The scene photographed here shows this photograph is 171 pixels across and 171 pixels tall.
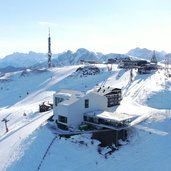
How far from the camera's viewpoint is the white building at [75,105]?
1845 inches

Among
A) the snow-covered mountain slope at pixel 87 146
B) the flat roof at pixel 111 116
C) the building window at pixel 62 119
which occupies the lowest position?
the snow-covered mountain slope at pixel 87 146

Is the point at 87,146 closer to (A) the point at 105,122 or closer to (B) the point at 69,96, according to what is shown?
(A) the point at 105,122


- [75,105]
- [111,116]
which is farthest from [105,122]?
[75,105]

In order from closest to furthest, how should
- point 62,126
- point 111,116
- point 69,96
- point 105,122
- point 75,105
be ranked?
1. point 105,122
2. point 111,116
3. point 75,105
4. point 62,126
5. point 69,96

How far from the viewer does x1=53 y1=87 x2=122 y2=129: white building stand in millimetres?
46875

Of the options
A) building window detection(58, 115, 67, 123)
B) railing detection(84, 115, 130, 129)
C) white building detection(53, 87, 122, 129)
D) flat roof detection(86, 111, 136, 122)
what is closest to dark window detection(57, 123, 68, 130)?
white building detection(53, 87, 122, 129)

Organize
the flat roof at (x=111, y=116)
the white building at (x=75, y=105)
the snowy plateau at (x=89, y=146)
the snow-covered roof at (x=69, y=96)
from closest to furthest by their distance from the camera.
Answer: the snowy plateau at (x=89, y=146) < the flat roof at (x=111, y=116) < the white building at (x=75, y=105) < the snow-covered roof at (x=69, y=96)

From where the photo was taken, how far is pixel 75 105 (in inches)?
1854

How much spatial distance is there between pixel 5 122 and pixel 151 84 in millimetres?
39506

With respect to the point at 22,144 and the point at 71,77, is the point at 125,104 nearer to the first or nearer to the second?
the point at 22,144

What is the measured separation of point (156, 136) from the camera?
140 ft

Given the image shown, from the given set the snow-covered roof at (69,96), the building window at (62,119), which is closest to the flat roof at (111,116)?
the snow-covered roof at (69,96)

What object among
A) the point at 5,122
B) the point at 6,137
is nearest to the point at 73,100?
the point at 6,137

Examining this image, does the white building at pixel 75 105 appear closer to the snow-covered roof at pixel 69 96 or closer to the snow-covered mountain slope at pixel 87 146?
the snow-covered roof at pixel 69 96
